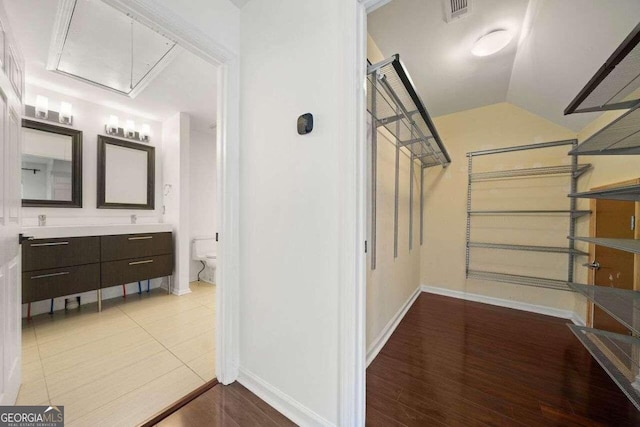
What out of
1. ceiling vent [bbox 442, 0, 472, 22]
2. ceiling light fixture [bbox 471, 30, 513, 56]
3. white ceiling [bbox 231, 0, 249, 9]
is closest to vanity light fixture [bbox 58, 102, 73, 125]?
white ceiling [bbox 231, 0, 249, 9]

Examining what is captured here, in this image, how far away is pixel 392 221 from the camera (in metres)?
2.16

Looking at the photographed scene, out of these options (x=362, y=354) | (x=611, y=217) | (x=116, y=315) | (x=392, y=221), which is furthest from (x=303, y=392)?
(x=611, y=217)

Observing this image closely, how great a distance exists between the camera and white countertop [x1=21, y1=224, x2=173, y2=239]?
7.12 feet

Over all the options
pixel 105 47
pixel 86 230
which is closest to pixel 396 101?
pixel 105 47

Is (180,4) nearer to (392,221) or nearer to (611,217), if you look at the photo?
(392,221)

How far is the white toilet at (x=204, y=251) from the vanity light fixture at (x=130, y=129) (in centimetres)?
160

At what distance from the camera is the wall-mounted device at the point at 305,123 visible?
1196 millimetres

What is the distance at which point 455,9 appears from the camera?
1564 millimetres

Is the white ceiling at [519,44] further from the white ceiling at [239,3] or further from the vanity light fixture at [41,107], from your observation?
the vanity light fixture at [41,107]

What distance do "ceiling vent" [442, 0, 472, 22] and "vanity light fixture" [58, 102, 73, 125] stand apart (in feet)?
12.2

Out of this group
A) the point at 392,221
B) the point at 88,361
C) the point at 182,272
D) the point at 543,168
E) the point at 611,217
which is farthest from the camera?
the point at 182,272

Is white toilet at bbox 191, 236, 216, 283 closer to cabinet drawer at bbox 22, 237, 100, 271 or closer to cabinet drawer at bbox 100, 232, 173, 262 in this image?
cabinet drawer at bbox 100, 232, 173, 262

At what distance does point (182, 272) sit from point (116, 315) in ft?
2.66

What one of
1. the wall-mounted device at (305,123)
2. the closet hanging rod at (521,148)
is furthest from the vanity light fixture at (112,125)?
the closet hanging rod at (521,148)
